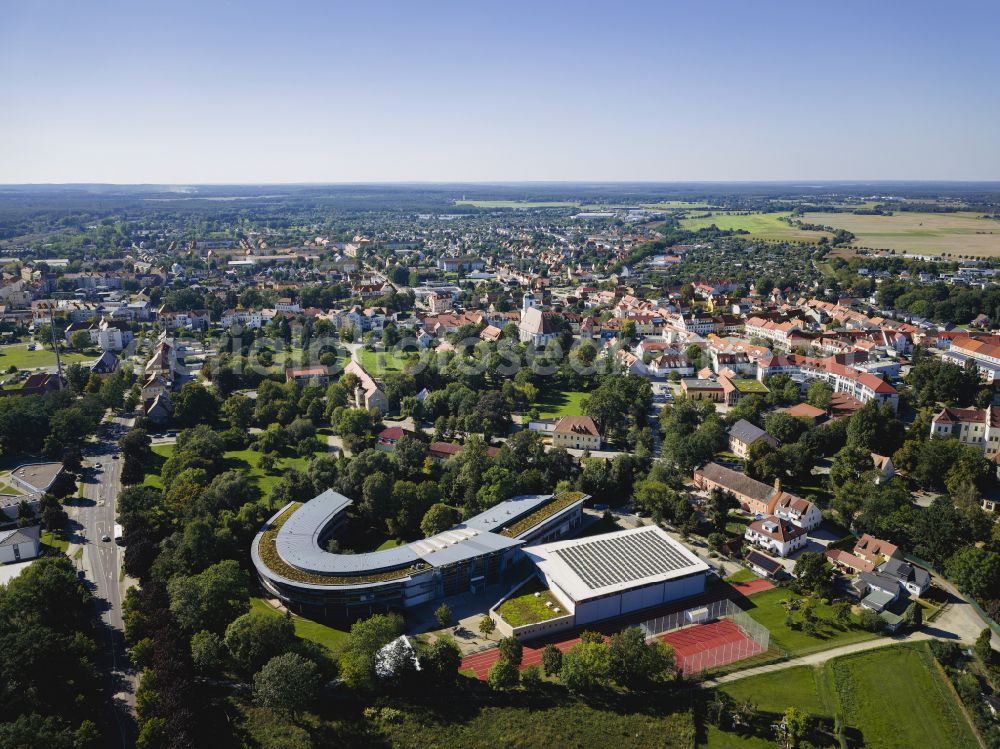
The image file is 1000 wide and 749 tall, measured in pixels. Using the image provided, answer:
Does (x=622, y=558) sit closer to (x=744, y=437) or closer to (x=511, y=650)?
(x=511, y=650)

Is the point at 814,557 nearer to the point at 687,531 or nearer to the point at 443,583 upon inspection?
the point at 687,531

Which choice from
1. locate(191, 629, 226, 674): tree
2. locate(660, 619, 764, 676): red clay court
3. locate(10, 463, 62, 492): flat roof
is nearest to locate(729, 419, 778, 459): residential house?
locate(660, 619, 764, 676): red clay court

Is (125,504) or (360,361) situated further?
(360,361)

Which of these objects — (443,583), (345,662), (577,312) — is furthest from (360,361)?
(345,662)

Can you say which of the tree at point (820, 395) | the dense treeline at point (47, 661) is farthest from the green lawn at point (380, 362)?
the dense treeline at point (47, 661)

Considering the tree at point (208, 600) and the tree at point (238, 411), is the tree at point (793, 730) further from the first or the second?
the tree at point (238, 411)

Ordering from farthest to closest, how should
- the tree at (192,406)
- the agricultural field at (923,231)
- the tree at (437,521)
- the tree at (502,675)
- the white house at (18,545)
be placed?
the agricultural field at (923,231), the tree at (192,406), the tree at (437,521), the white house at (18,545), the tree at (502,675)

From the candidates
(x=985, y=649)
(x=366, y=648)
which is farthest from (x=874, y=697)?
(x=366, y=648)
